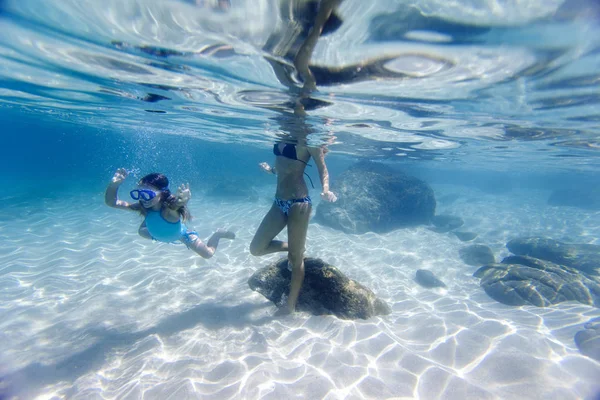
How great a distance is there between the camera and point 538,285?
7223 millimetres

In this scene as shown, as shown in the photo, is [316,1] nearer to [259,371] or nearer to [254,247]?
[254,247]

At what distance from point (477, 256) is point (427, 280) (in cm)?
389

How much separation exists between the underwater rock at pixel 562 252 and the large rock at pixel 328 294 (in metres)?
8.75

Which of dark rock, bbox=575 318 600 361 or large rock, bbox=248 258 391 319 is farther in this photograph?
large rock, bbox=248 258 391 319

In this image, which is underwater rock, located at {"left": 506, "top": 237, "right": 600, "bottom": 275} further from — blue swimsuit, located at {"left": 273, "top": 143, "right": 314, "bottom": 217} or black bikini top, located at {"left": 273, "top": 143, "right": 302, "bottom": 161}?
black bikini top, located at {"left": 273, "top": 143, "right": 302, "bottom": 161}

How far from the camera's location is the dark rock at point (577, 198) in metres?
27.4

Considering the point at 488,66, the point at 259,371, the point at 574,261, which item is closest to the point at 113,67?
the point at 259,371

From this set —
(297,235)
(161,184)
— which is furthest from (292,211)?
(161,184)

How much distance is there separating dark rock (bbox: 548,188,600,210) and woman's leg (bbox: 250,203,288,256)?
113ft

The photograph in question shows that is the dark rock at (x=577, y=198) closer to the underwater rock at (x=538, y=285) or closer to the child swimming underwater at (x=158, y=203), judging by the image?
the underwater rock at (x=538, y=285)

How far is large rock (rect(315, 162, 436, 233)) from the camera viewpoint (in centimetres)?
1465

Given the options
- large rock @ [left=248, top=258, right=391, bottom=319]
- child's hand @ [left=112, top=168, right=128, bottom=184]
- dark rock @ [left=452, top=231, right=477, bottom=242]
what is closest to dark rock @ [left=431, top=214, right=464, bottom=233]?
dark rock @ [left=452, top=231, right=477, bottom=242]

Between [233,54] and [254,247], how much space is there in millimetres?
3947

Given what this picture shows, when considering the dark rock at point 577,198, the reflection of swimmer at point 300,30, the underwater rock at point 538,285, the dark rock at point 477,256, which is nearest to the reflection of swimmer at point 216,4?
the reflection of swimmer at point 300,30
